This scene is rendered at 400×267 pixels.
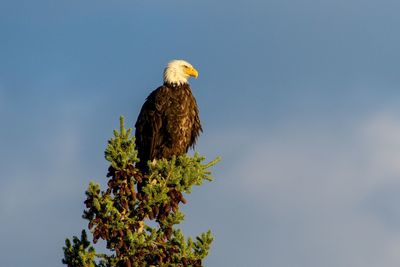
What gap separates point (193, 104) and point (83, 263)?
5.69m

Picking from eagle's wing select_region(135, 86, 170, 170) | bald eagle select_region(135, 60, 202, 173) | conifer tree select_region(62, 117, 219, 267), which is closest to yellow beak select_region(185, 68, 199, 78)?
bald eagle select_region(135, 60, 202, 173)

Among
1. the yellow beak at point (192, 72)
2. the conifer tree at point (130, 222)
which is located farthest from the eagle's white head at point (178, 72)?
the conifer tree at point (130, 222)

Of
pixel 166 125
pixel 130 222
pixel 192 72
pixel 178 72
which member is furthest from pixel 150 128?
pixel 130 222

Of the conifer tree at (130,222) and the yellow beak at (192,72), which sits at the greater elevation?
the yellow beak at (192,72)

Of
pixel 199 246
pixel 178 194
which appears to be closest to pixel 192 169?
pixel 178 194

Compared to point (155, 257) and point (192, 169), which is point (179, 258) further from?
point (192, 169)

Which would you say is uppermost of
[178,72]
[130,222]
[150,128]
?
[178,72]

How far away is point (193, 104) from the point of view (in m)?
15.0

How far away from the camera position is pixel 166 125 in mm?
14648

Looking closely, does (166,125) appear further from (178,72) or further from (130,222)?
(130,222)

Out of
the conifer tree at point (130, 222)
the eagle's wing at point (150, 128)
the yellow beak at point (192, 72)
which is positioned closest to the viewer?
the conifer tree at point (130, 222)

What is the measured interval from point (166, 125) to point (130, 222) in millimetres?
4590

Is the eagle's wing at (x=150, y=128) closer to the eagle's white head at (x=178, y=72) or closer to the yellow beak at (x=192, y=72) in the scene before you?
the eagle's white head at (x=178, y=72)

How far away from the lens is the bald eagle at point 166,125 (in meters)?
14.5
